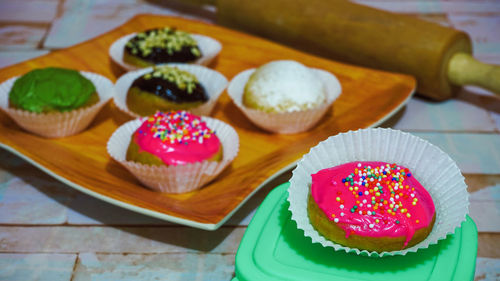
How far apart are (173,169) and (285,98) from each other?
1.74ft

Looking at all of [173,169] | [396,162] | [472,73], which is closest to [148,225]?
[173,169]

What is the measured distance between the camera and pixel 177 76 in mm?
2121

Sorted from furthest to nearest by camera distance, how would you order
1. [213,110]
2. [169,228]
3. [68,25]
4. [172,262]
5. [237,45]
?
[68,25] → [237,45] → [213,110] → [169,228] → [172,262]

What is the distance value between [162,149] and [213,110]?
53 cm

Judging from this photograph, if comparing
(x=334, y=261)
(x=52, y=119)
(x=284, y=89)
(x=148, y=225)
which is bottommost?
(x=148, y=225)

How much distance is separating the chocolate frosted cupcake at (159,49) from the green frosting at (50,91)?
32cm

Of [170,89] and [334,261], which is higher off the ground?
[334,261]

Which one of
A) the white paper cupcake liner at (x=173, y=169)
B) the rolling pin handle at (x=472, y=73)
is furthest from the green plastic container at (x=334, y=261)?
the rolling pin handle at (x=472, y=73)

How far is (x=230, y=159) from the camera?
175 cm

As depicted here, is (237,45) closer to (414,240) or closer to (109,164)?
(109,164)

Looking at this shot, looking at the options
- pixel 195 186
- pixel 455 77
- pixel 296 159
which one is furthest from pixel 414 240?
pixel 455 77

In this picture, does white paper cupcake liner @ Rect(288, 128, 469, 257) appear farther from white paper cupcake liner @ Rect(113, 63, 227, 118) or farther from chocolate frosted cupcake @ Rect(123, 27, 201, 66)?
chocolate frosted cupcake @ Rect(123, 27, 201, 66)

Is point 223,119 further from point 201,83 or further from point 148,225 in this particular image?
point 148,225

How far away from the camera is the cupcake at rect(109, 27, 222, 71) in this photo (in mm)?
2352
